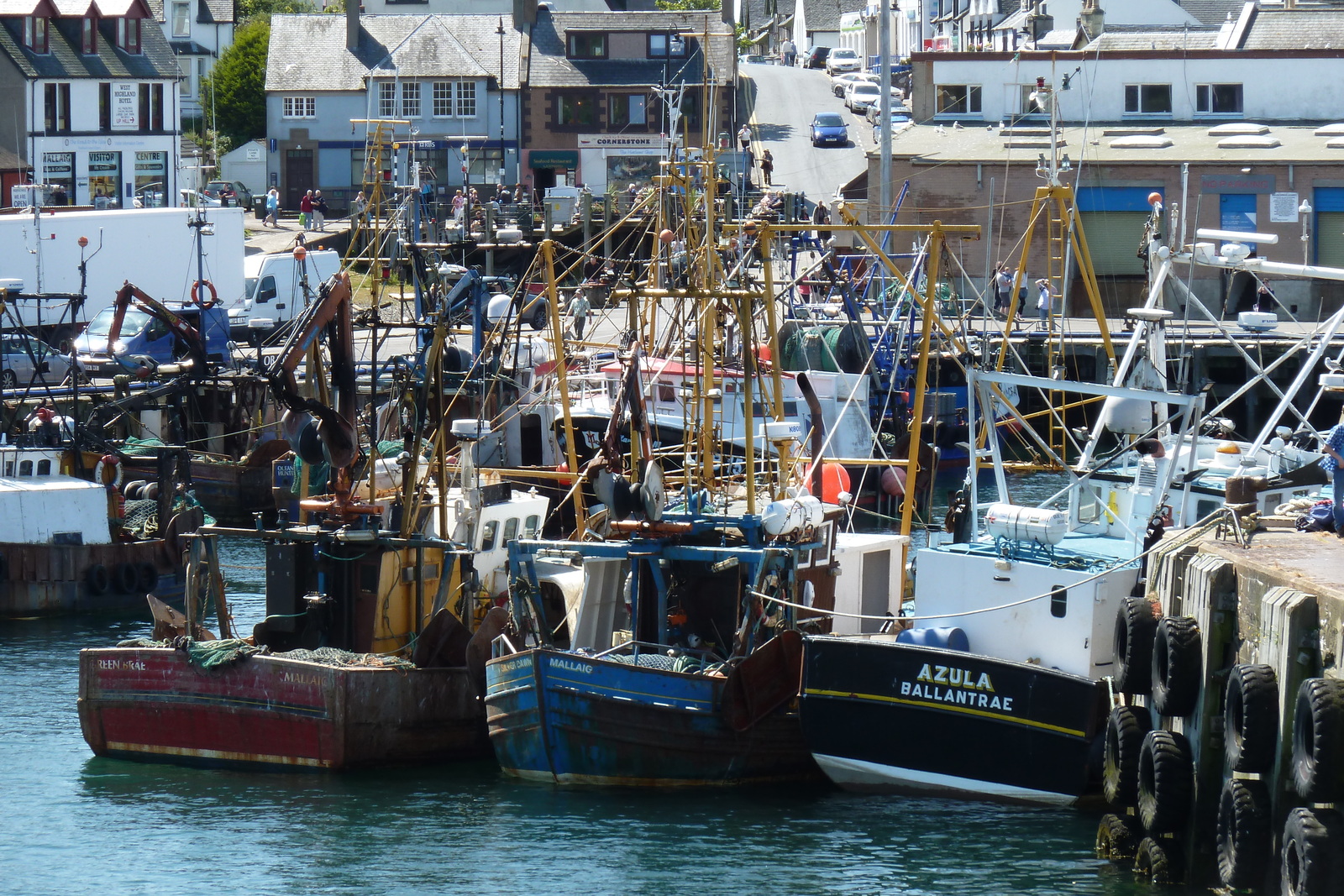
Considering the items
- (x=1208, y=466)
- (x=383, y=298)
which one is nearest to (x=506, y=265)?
(x=383, y=298)

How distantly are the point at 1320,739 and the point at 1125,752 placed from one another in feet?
14.0

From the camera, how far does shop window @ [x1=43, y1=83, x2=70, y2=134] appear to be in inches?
2525

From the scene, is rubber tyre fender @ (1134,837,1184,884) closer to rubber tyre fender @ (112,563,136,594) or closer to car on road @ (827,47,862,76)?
rubber tyre fender @ (112,563,136,594)

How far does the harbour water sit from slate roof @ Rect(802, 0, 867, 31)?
322 feet

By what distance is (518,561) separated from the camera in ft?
Result: 68.3

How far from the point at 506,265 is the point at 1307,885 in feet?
169

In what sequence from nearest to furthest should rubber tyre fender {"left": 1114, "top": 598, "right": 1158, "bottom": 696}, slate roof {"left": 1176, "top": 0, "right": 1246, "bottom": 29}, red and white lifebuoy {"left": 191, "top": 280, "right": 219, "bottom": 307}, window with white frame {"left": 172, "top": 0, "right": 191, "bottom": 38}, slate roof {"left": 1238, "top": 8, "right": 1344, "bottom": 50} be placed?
rubber tyre fender {"left": 1114, "top": 598, "right": 1158, "bottom": 696}, red and white lifebuoy {"left": 191, "top": 280, "right": 219, "bottom": 307}, slate roof {"left": 1238, "top": 8, "right": 1344, "bottom": 50}, slate roof {"left": 1176, "top": 0, "right": 1246, "bottom": 29}, window with white frame {"left": 172, "top": 0, "right": 191, "bottom": 38}

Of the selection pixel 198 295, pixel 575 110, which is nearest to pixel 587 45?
pixel 575 110

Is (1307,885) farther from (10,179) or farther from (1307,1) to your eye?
(10,179)

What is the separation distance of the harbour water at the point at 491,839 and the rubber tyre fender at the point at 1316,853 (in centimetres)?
330

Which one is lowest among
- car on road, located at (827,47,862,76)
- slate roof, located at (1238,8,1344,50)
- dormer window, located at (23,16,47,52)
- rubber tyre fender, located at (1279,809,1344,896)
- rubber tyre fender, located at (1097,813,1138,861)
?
rubber tyre fender, located at (1097,813,1138,861)

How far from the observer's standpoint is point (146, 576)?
103 feet

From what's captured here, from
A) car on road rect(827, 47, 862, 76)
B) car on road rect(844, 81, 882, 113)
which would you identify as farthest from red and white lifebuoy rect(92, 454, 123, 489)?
car on road rect(827, 47, 862, 76)

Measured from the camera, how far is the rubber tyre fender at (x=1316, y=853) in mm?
13547
